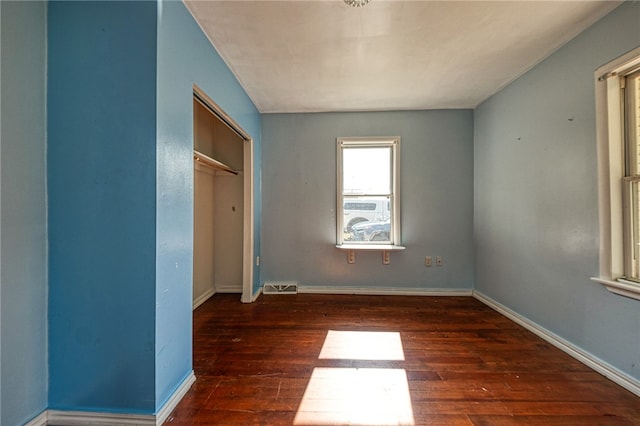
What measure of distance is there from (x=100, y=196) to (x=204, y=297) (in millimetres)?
2188

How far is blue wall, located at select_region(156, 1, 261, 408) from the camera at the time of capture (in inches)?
53.7

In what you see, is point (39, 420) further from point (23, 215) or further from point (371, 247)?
point (371, 247)

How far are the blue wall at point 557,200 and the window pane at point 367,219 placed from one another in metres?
1.27

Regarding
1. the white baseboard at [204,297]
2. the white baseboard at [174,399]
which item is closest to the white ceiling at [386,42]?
the white baseboard at [174,399]

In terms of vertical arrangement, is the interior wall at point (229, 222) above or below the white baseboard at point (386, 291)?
above

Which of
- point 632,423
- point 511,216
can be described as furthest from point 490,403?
point 511,216

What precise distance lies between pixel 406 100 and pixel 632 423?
3.19 metres

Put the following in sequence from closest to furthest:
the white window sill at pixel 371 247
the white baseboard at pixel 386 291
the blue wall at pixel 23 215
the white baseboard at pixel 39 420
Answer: the blue wall at pixel 23 215, the white baseboard at pixel 39 420, the white window sill at pixel 371 247, the white baseboard at pixel 386 291

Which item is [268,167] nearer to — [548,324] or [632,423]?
[548,324]

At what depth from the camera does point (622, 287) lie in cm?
160

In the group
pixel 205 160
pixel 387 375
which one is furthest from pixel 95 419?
pixel 205 160

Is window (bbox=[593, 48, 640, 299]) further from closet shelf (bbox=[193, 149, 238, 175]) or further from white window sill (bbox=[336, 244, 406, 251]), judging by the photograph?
closet shelf (bbox=[193, 149, 238, 175])

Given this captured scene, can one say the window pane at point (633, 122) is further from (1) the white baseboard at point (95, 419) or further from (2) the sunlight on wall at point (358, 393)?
(1) the white baseboard at point (95, 419)

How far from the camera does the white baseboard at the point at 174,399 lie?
4.41 ft
